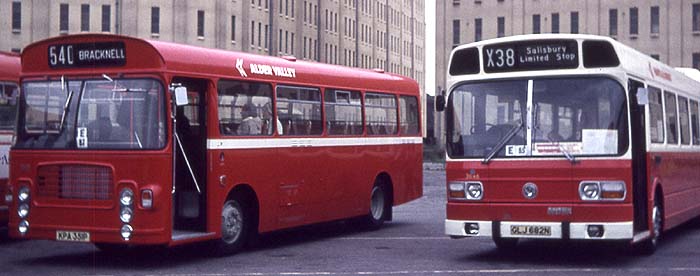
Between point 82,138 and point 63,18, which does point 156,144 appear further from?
point 63,18

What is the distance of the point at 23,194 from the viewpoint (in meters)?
15.7

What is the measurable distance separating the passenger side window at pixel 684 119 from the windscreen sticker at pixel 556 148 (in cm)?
449

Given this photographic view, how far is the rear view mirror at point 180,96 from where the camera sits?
1496 centimetres

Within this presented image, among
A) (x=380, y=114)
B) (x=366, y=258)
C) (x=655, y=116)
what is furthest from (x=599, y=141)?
(x=380, y=114)

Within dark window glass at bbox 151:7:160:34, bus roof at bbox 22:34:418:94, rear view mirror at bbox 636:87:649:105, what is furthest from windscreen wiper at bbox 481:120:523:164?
dark window glass at bbox 151:7:160:34

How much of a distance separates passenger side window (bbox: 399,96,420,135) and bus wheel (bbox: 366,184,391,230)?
1270mm

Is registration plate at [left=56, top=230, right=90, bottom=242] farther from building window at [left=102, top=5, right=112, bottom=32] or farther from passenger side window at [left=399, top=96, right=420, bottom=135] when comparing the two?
building window at [left=102, top=5, right=112, bottom=32]

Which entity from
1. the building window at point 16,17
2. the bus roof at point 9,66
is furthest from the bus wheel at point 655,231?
the building window at point 16,17

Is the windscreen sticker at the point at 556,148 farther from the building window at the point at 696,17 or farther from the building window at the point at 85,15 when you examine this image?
the building window at the point at 696,17

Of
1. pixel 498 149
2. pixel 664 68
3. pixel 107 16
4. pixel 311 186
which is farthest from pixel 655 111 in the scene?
pixel 107 16

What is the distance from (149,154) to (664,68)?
25.8ft

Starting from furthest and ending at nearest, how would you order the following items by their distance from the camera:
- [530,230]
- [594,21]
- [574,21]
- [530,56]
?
[574,21] < [594,21] < [530,56] < [530,230]

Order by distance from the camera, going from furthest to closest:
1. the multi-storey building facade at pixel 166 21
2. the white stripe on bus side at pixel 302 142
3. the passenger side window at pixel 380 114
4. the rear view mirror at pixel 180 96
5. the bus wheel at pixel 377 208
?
1. the multi-storey building facade at pixel 166 21
2. the bus wheel at pixel 377 208
3. the passenger side window at pixel 380 114
4. the white stripe on bus side at pixel 302 142
5. the rear view mirror at pixel 180 96

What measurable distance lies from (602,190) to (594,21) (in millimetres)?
85130
